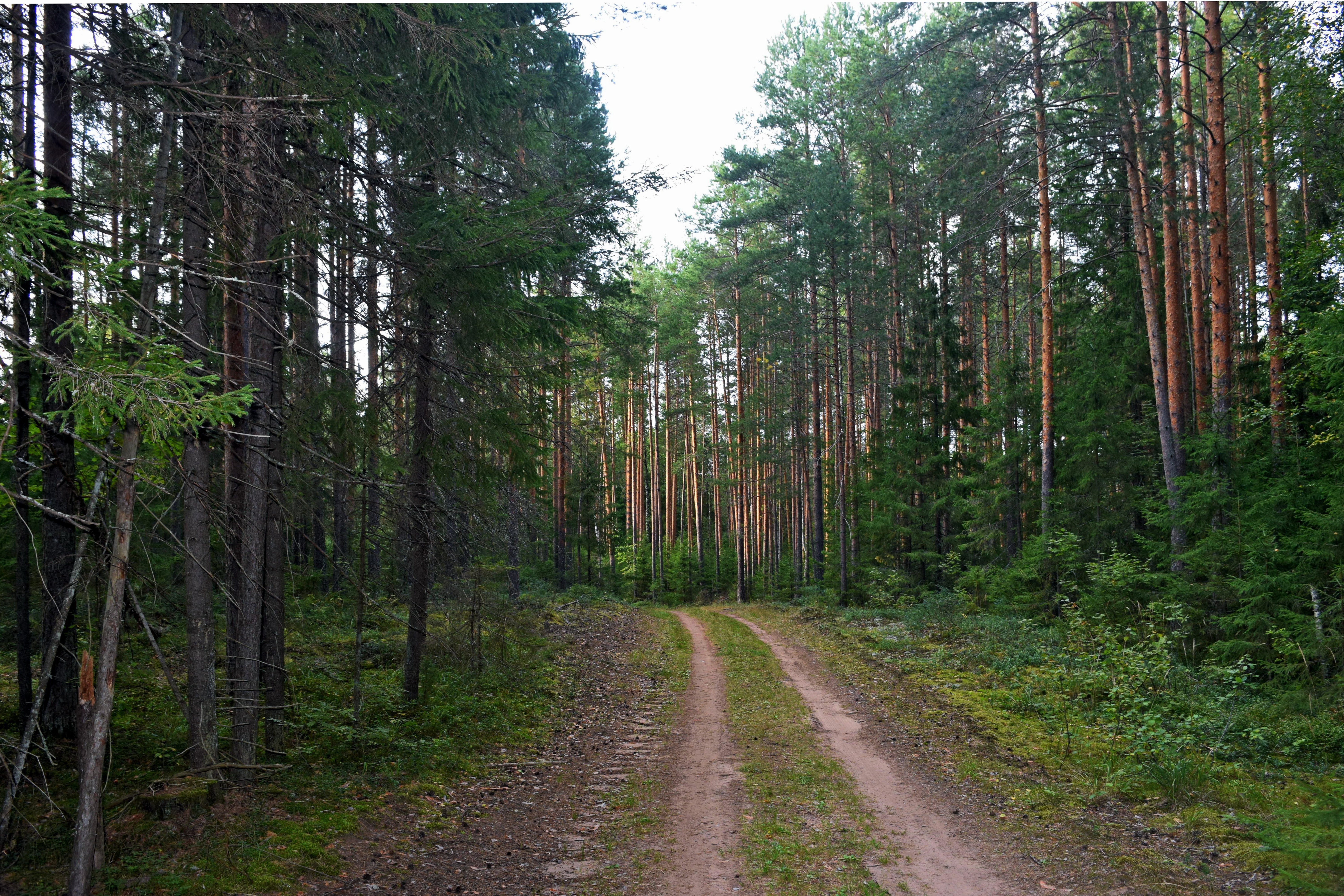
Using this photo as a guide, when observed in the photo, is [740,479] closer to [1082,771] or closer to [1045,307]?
[1045,307]

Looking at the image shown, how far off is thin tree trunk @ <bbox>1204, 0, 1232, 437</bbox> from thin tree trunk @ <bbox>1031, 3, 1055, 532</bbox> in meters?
2.88

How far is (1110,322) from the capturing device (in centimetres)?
1656

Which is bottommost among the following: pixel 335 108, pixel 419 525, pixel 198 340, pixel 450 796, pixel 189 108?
pixel 450 796

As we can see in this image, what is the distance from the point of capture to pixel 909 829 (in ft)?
19.8

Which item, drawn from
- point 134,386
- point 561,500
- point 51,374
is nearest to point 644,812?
point 134,386

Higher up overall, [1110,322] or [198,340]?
[1110,322]

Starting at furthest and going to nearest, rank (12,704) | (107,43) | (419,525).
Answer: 1. (419,525)
2. (12,704)
3. (107,43)

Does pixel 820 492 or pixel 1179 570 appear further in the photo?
pixel 820 492

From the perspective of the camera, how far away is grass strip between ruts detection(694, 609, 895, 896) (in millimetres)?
5195

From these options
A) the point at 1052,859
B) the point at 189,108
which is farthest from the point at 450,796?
the point at 189,108

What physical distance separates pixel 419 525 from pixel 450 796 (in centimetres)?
312

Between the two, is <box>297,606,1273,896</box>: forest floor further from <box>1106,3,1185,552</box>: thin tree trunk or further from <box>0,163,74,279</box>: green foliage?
<box>1106,3,1185,552</box>: thin tree trunk

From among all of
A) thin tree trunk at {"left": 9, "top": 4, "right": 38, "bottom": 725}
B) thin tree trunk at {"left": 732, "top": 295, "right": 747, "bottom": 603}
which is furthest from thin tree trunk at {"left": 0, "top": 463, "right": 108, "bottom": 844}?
thin tree trunk at {"left": 732, "top": 295, "right": 747, "bottom": 603}

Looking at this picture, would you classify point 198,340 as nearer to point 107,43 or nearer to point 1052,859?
point 107,43
